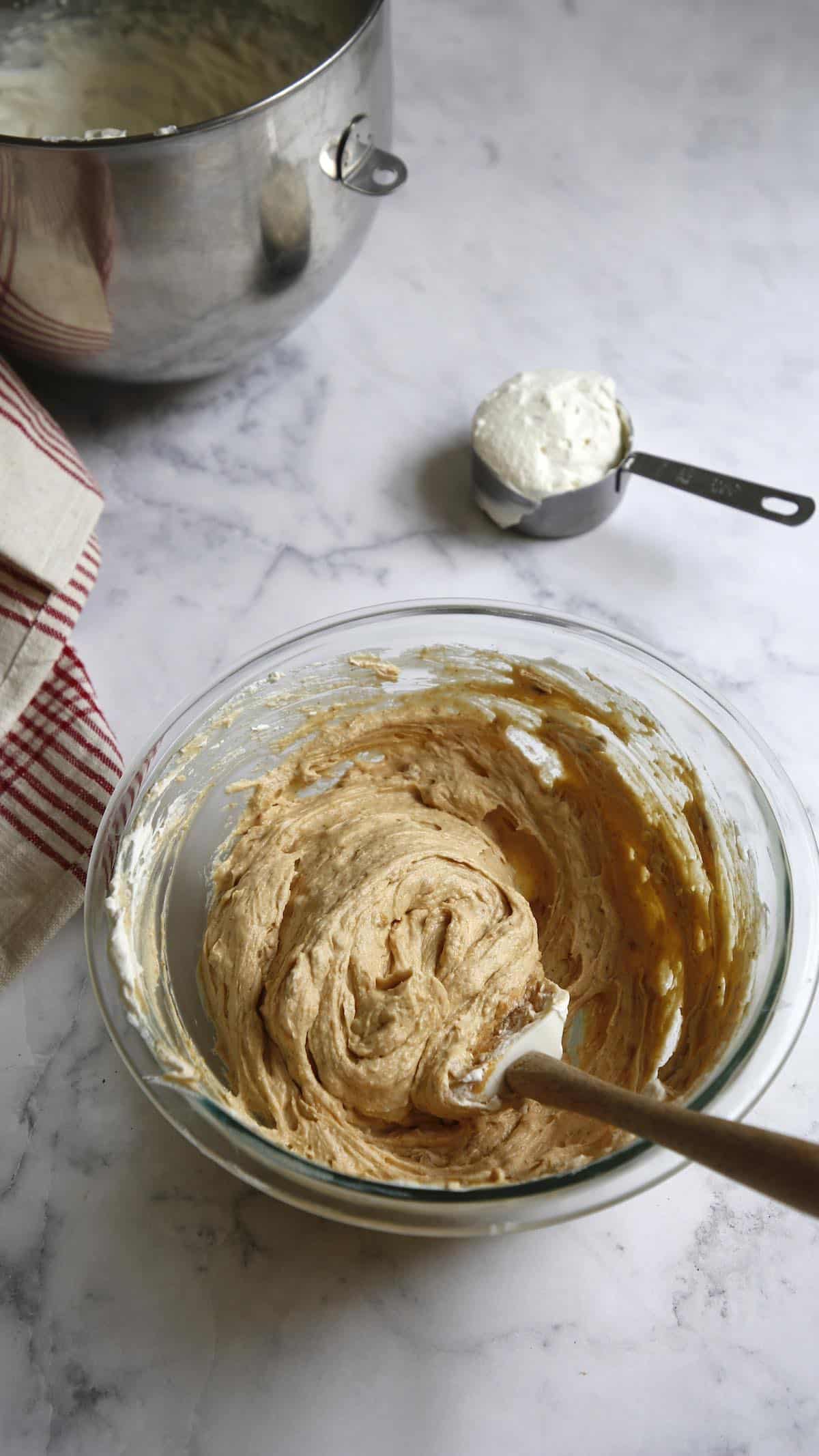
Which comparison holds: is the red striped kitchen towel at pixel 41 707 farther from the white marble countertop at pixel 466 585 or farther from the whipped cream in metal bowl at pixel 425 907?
the whipped cream in metal bowl at pixel 425 907

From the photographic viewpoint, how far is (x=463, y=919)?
54.5 inches

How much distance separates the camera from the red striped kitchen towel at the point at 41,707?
1.50 m

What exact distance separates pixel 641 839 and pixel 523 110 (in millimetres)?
1506

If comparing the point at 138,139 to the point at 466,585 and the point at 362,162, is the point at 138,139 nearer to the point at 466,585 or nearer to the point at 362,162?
the point at 362,162

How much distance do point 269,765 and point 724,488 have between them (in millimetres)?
773

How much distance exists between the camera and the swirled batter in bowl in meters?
1.28

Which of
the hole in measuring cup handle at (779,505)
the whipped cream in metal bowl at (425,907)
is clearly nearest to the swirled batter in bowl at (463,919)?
the whipped cream in metal bowl at (425,907)

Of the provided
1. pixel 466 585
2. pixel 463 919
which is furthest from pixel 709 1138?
pixel 466 585

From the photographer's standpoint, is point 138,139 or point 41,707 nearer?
point 138,139

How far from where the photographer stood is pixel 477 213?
215cm

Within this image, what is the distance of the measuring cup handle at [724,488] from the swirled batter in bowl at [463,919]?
1.45ft

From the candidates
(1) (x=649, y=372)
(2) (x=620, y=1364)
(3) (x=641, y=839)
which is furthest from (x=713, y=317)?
(2) (x=620, y=1364)

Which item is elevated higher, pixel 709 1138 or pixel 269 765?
pixel 709 1138

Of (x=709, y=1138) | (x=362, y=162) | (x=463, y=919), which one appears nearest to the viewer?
(x=709, y=1138)
